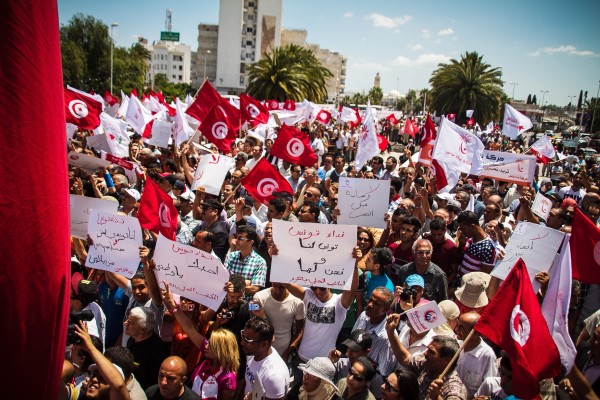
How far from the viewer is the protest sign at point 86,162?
803 cm

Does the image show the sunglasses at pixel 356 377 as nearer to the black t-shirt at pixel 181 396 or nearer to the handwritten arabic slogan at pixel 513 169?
the black t-shirt at pixel 181 396

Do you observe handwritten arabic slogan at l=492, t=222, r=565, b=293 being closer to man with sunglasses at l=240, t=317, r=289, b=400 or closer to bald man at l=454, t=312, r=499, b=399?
bald man at l=454, t=312, r=499, b=399

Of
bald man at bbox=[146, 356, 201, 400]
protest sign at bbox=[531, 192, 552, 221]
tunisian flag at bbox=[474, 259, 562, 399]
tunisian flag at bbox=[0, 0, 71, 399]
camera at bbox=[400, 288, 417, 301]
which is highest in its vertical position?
tunisian flag at bbox=[0, 0, 71, 399]

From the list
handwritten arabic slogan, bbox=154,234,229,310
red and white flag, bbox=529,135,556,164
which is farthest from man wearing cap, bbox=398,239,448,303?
red and white flag, bbox=529,135,556,164

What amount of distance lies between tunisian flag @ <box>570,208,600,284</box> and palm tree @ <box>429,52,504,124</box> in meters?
46.0

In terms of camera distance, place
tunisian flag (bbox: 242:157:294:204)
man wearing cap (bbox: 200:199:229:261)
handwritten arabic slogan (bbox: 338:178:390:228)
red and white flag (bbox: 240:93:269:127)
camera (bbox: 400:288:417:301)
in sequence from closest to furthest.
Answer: camera (bbox: 400:288:417:301)
man wearing cap (bbox: 200:199:229:261)
handwritten arabic slogan (bbox: 338:178:390:228)
tunisian flag (bbox: 242:157:294:204)
red and white flag (bbox: 240:93:269:127)

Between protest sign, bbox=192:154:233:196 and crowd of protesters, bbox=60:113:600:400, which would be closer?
crowd of protesters, bbox=60:113:600:400

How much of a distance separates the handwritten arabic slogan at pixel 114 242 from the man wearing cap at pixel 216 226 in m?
1.58

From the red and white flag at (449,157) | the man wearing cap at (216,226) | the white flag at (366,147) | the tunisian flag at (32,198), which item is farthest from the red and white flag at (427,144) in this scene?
the tunisian flag at (32,198)

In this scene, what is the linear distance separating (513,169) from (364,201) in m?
3.56

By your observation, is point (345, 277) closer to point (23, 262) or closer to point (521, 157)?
point (23, 262)

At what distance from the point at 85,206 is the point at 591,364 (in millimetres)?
4906

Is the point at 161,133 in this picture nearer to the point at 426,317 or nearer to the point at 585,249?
the point at 426,317

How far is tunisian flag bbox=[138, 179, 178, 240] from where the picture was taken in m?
5.27
